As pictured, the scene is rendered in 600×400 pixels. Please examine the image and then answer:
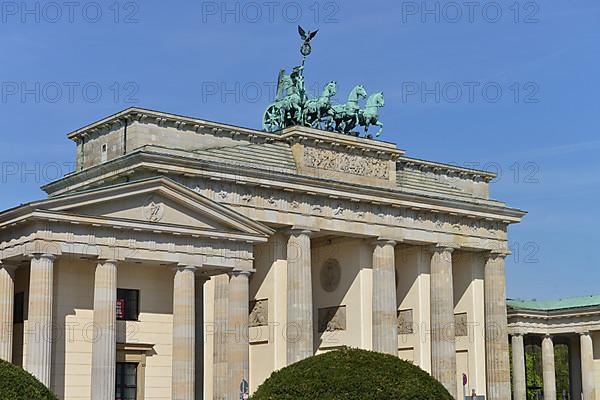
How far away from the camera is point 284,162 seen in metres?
57.8

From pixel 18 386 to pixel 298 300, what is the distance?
31.2 m

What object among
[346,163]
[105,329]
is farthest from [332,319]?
[105,329]

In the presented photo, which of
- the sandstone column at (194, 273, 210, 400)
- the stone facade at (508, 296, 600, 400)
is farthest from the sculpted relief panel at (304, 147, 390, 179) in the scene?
the stone facade at (508, 296, 600, 400)

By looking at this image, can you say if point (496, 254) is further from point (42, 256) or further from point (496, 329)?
point (42, 256)

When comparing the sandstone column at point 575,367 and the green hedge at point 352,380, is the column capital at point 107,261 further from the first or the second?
the sandstone column at point 575,367

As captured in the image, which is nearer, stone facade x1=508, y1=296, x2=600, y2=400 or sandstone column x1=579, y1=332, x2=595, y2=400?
stone facade x1=508, y1=296, x2=600, y2=400

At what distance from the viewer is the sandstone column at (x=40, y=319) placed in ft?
127

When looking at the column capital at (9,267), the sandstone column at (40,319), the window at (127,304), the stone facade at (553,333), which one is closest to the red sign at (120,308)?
the window at (127,304)

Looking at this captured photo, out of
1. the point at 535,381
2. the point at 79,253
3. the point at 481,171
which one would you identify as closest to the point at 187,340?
the point at 79,253

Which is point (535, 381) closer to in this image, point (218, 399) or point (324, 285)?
point (324, 285)

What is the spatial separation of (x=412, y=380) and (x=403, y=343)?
38068mm

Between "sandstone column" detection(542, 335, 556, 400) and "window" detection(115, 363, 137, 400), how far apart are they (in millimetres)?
41090

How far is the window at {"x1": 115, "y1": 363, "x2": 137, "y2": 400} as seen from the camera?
137 feet

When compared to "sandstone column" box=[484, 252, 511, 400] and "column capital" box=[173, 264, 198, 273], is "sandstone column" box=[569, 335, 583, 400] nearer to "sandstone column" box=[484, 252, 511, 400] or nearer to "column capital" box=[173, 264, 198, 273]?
"sandstone column" box=[484, 252, 511, 400]
